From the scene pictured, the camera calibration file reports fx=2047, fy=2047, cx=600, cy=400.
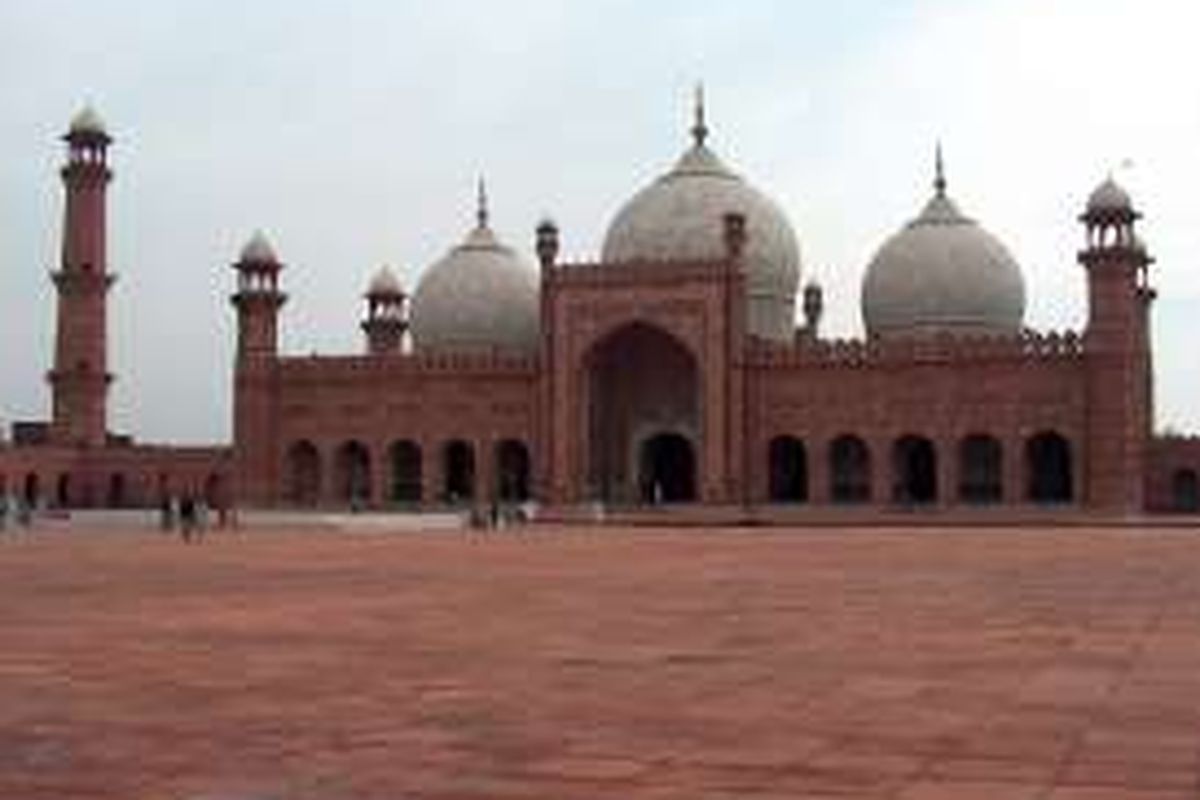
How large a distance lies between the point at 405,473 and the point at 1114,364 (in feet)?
49.4

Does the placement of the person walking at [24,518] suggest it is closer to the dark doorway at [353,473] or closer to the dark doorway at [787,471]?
the dark doorway at [353,473]

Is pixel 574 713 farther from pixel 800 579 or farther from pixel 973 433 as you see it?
pixel 973 433

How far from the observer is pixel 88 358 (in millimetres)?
44500

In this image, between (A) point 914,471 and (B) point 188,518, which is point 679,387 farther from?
(B) point 188,518

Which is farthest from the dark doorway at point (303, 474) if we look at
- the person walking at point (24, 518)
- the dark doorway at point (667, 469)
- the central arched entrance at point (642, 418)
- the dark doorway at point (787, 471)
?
the dark doorway at point (787, 471)

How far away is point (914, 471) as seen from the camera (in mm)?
38812

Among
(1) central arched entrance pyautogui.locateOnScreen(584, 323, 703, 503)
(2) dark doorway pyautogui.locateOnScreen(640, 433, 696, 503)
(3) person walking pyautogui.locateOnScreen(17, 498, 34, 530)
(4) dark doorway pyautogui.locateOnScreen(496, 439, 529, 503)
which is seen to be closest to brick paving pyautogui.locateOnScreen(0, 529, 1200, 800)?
(3) person walking pyautogui.locateOnScreen(17, 498, 34, 530)

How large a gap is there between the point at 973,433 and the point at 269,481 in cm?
1469

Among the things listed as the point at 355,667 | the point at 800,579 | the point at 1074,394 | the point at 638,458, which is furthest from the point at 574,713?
the point at 638,458

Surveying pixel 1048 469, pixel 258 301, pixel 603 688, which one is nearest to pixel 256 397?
pixel 258 301

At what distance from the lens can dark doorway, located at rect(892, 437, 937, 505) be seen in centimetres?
3741

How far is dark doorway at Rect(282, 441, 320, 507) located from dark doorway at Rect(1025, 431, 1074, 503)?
14467 millimetres

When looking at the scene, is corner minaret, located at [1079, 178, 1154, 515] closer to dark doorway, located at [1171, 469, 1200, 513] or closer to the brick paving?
dark doorway, located at [1171, 469, 1200, 513]

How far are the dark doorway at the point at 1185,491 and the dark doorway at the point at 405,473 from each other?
14.8 meters
